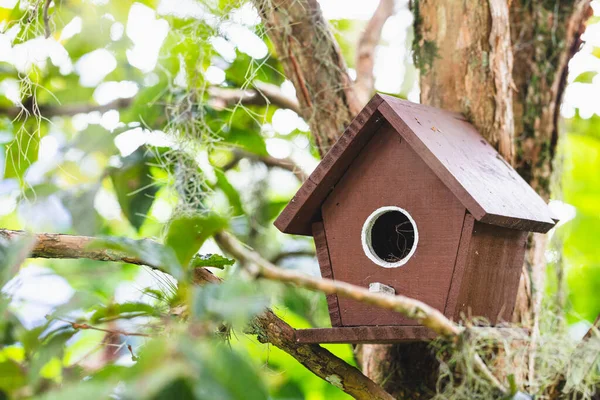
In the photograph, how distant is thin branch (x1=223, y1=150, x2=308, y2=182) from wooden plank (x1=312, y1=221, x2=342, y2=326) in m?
0.49

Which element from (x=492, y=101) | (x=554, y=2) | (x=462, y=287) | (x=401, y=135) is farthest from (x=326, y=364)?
(x=554, y=2)

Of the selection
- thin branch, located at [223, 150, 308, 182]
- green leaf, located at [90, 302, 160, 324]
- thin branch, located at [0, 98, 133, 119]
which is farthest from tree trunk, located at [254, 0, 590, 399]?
thin branch, located at [0, 98, 133, 119]

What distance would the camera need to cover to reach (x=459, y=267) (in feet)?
3.84

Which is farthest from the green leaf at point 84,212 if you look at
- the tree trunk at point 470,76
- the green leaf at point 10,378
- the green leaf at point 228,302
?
the green leaf at point 228,302

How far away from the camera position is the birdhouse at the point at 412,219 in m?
1.17

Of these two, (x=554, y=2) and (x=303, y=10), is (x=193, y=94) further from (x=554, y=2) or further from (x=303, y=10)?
(x=554, y=2)

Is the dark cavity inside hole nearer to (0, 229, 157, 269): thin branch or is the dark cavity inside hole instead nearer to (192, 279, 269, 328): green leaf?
(0, 229, 157, 269): thin branch

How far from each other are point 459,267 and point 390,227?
0.75 ft

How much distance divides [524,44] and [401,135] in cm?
63

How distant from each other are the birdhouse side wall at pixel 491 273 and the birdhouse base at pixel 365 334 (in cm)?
10

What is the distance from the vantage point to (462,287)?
3.83ft

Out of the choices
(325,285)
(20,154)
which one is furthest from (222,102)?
(325,285)

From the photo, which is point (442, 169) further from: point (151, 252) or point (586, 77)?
point (586, 77)

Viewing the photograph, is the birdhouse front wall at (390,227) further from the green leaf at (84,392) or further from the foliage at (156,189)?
the green leaf at (84,392)
